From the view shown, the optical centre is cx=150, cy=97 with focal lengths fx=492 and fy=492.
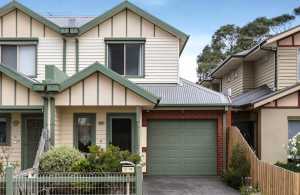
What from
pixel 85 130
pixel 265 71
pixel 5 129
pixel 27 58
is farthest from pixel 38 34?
pixel 265 71

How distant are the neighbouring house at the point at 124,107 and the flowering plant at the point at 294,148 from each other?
8.94 feet

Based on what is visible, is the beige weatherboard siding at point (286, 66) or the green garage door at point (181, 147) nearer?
the green garage door at point (181, 147)

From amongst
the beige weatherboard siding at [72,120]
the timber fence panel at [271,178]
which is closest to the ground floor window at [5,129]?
the beige weatherboard siding at [72,120]

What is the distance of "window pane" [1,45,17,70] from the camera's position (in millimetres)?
22109

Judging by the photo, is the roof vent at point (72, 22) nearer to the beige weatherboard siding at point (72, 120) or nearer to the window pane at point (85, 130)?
the beige weatherboard siding at point (72, 120)

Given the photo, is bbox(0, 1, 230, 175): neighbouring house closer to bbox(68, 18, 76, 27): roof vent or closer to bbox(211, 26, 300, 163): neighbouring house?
bbox(68, 18, 76, 27): roof vent

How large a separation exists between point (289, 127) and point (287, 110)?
859 mm

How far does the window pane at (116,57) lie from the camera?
22.2 m

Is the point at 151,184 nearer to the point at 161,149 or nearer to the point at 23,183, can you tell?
the point at 161,149

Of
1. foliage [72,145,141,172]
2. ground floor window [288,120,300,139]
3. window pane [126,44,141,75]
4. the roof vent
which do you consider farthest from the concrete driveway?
the roof vent

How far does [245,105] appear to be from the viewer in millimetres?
21203

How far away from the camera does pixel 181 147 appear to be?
21.3 meters

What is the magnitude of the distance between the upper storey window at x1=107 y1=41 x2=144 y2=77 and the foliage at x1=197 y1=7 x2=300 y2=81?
1386 inches

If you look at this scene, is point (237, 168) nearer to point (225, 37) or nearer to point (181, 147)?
point (181, 147)
